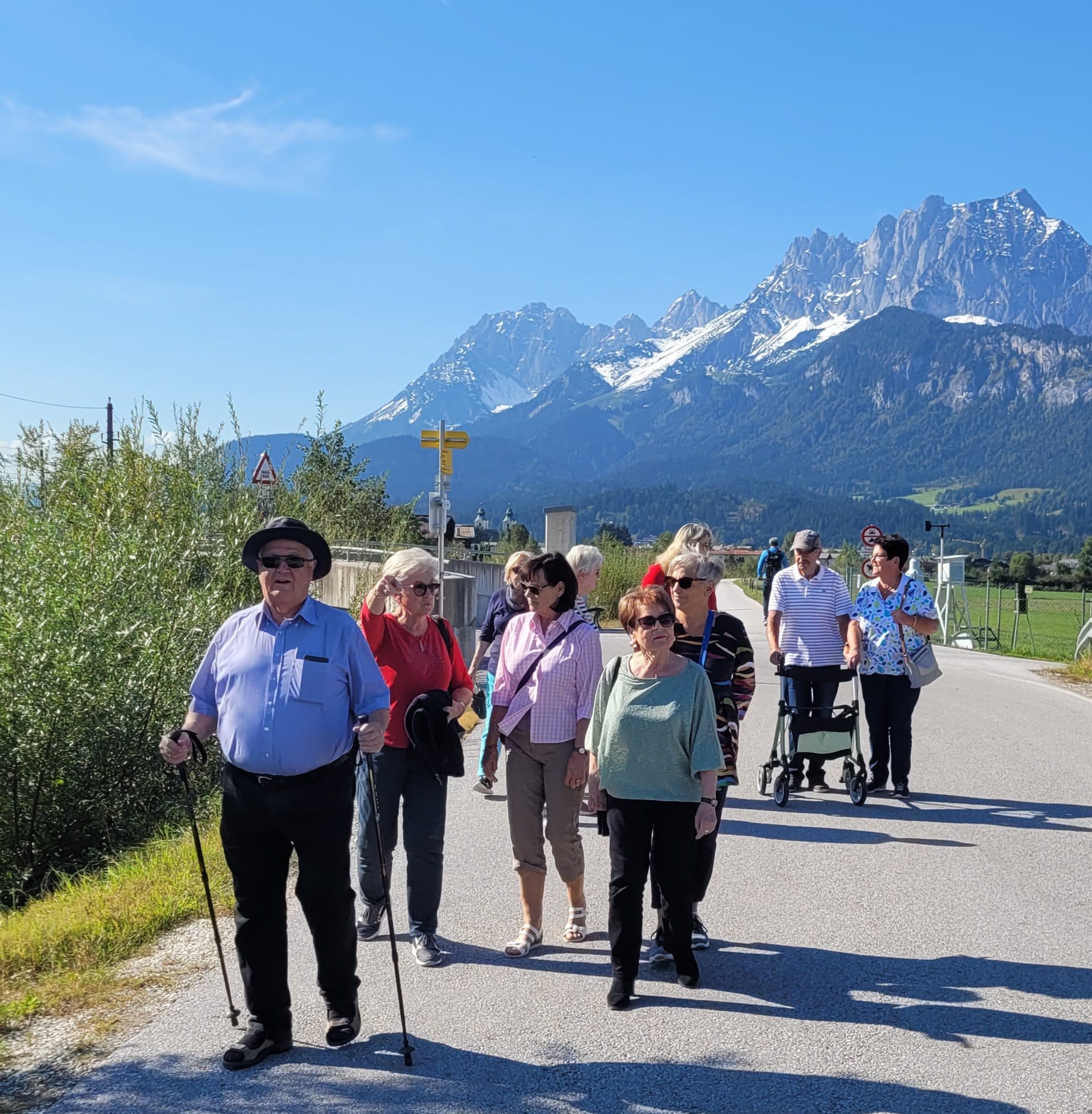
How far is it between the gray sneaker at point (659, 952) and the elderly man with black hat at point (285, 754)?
4.40 feet

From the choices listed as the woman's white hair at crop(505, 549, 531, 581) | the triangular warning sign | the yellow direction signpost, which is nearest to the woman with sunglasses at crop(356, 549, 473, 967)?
the woman's white hair at crop(505, 549, 531, 581)

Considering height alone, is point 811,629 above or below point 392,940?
above

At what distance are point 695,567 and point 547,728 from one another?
3.27ft

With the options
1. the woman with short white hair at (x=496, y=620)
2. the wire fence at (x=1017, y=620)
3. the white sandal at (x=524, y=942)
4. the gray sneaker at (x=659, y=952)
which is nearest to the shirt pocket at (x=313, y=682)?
the white sandal at (x=524, y=942)

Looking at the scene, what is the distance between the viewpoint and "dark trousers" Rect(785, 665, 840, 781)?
9.00 meters

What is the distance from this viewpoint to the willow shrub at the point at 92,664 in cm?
843

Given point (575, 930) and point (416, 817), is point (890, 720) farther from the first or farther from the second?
point (416, 817)

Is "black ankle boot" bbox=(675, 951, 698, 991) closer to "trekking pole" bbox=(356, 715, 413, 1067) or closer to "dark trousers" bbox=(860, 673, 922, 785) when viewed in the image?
"trekking pole" bbox=(356, 715, 413, 1067)

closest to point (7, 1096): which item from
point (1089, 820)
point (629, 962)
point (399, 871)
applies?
point (629, 962)

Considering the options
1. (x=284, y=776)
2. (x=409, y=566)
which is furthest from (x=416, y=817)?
(x=284, y=776)

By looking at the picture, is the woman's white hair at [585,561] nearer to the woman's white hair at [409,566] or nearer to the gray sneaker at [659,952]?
the woman's white hair at [409,566]

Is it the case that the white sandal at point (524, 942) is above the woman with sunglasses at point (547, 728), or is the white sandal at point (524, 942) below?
below

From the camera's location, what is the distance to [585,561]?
23.4ft

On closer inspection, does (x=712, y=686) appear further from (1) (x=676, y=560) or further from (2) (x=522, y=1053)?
Answer: (2) (x=522, y=1053)
